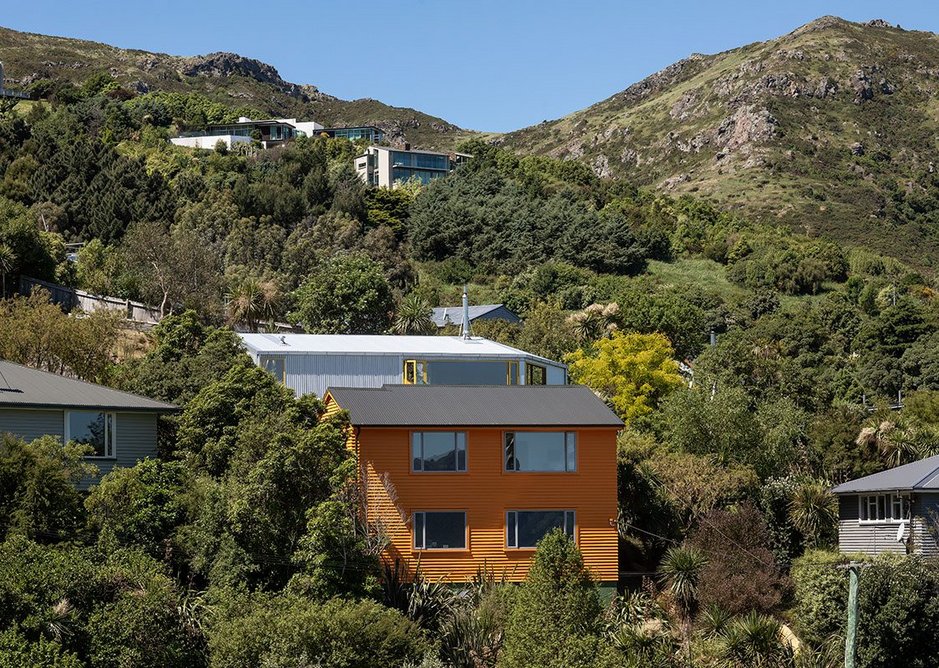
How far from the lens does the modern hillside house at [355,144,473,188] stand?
134 metres

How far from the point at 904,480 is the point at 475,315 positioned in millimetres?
43787

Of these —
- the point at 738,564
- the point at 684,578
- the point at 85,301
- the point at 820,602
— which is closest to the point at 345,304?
the point at 85,301

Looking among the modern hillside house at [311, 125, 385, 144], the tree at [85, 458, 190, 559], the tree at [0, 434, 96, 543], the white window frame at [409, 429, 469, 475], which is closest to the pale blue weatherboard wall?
the tree at [0, 434, 96, 543]

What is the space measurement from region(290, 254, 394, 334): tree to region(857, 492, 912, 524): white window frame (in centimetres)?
3770

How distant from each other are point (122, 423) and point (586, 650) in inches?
623

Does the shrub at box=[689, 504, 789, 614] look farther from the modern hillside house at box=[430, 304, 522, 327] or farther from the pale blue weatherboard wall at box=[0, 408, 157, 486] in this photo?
the modern hillside house at box=[430, 304, 522, 327]

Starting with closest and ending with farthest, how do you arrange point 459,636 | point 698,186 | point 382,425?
point 459,636 < point 382,425 < point 698,186

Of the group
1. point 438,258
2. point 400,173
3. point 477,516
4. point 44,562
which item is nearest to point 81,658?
point 44,562

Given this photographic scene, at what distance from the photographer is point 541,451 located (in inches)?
1726

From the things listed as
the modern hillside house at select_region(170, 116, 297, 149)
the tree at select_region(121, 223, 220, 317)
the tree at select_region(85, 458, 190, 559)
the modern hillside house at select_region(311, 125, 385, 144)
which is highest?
the modern hillside house at select_region(311, 125, 385, 144)

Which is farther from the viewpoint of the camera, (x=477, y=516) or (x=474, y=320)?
(x=474, y=320)

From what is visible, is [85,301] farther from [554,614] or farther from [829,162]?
[829,162]

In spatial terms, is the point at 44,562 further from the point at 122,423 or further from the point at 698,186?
the point at 698,186

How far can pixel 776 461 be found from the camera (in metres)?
53.7
